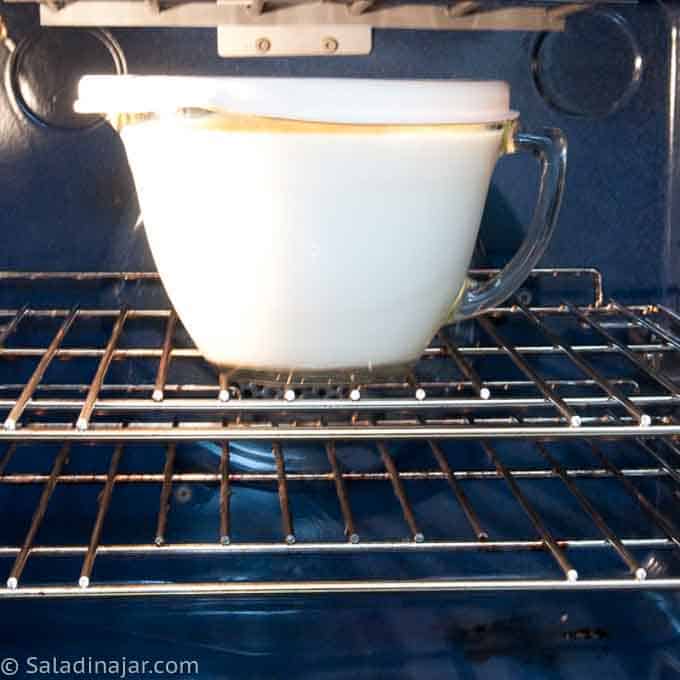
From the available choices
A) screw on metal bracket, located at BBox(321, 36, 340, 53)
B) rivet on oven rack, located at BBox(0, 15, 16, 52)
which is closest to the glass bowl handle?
screw on metal bracket, located at BBox(321, 36, 340, 53)

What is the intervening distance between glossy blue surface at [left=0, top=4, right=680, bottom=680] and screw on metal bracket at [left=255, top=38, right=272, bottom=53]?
10mm

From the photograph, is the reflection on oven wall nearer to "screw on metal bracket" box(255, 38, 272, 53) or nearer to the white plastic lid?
"screw on metal bracket" box(255, 38, 272, 53)

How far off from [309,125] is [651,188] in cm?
35

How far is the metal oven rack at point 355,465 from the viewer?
2.39 ft

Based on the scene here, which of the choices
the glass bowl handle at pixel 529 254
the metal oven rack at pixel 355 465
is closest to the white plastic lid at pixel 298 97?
the glass bowl handle at pixel 529 254

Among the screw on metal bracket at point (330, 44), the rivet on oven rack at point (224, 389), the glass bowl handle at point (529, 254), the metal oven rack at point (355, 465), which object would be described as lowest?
the metal oven rack at point (355, 465)

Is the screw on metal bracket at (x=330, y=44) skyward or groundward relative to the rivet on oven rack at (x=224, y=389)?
skyward

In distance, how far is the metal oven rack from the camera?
2.39 ft

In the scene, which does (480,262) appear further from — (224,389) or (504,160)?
(224,389)

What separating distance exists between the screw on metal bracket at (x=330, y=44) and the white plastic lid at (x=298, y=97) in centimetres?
23

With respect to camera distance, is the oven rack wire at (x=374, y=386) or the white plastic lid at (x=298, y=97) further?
the oven rack wire at (x=374, y=386)

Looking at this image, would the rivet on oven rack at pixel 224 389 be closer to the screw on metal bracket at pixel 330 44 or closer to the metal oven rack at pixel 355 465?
the metal oven rack at pixel 355 465

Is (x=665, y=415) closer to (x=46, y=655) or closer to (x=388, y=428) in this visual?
(x=388, y=428)

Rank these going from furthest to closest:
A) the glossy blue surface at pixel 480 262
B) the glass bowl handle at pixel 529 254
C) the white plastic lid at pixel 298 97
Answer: the glossy blue surface at pixel 480 262, the glass bowl handle at pixel 529 254, the white plastic lid at pixel 298 97
